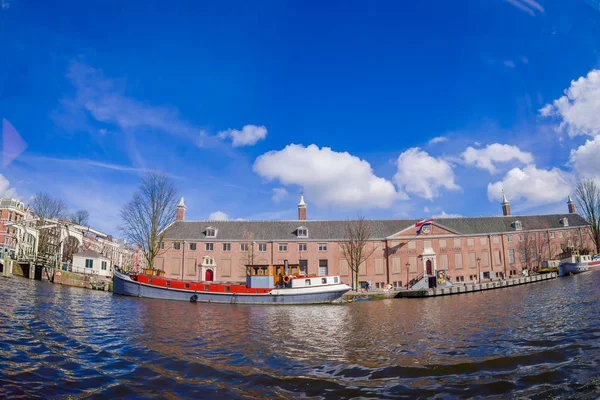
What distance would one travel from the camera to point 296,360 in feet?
35.9

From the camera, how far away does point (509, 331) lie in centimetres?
1452

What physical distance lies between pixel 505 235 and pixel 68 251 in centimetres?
8723

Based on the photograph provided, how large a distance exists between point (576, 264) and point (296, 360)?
68515 mm

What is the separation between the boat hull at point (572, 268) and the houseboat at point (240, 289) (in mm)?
46041

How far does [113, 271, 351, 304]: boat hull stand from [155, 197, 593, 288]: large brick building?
21458 millimetres

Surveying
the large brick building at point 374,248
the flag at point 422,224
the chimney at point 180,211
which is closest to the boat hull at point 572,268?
the large brick building at point 374,248

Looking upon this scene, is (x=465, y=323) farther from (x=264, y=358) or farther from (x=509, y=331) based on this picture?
(x=264, y=358)

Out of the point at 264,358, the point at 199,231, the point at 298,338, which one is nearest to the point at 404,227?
the point at 199,231

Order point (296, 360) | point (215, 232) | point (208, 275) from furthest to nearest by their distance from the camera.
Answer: point (215, 232) → point (208, 275) → point (296, 360)

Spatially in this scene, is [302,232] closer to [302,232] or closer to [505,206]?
[302,232]

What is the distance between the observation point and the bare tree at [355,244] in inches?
2303

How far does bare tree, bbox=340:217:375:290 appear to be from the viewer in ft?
192

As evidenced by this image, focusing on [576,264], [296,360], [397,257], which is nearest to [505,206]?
[576,264]

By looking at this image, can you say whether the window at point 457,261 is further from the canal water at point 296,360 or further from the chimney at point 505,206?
the canal water at point 296,360
